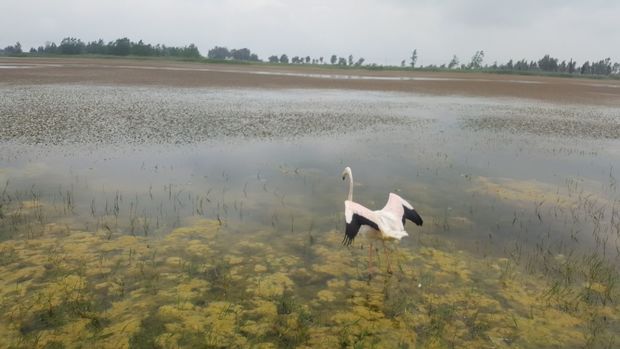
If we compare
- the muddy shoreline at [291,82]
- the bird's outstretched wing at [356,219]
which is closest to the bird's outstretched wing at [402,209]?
the bird's outstretched wing at [356,219]

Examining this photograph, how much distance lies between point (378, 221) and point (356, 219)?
41cm

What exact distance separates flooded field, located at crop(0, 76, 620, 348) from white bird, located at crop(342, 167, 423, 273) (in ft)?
2.01

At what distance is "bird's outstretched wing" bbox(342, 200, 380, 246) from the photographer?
5.82 meters

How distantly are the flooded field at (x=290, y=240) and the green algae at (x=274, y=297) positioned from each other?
3 cm

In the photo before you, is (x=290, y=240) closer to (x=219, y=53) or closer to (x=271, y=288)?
(x=271, y=288)

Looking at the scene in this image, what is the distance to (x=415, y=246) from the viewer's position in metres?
7.43

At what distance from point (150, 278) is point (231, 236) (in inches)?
70.5

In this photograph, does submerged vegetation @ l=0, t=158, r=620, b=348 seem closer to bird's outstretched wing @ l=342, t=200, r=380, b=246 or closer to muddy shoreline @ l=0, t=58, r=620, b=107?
bird's outstretched wing @ l=342, t=200, r=380, b=246

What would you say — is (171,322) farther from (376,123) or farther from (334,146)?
(376,123)

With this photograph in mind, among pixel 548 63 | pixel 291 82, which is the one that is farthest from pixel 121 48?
pixel 548 63

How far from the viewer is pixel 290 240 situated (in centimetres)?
744

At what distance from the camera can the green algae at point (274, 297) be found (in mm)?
4902

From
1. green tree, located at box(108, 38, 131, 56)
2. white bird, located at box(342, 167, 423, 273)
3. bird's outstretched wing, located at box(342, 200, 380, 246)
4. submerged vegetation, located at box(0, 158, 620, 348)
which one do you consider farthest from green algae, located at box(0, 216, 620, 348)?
green tree, located at box(108, 38, 131, 56)

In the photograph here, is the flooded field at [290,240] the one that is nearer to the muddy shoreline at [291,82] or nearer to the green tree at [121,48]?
the muddy shoreline at [291,82]
